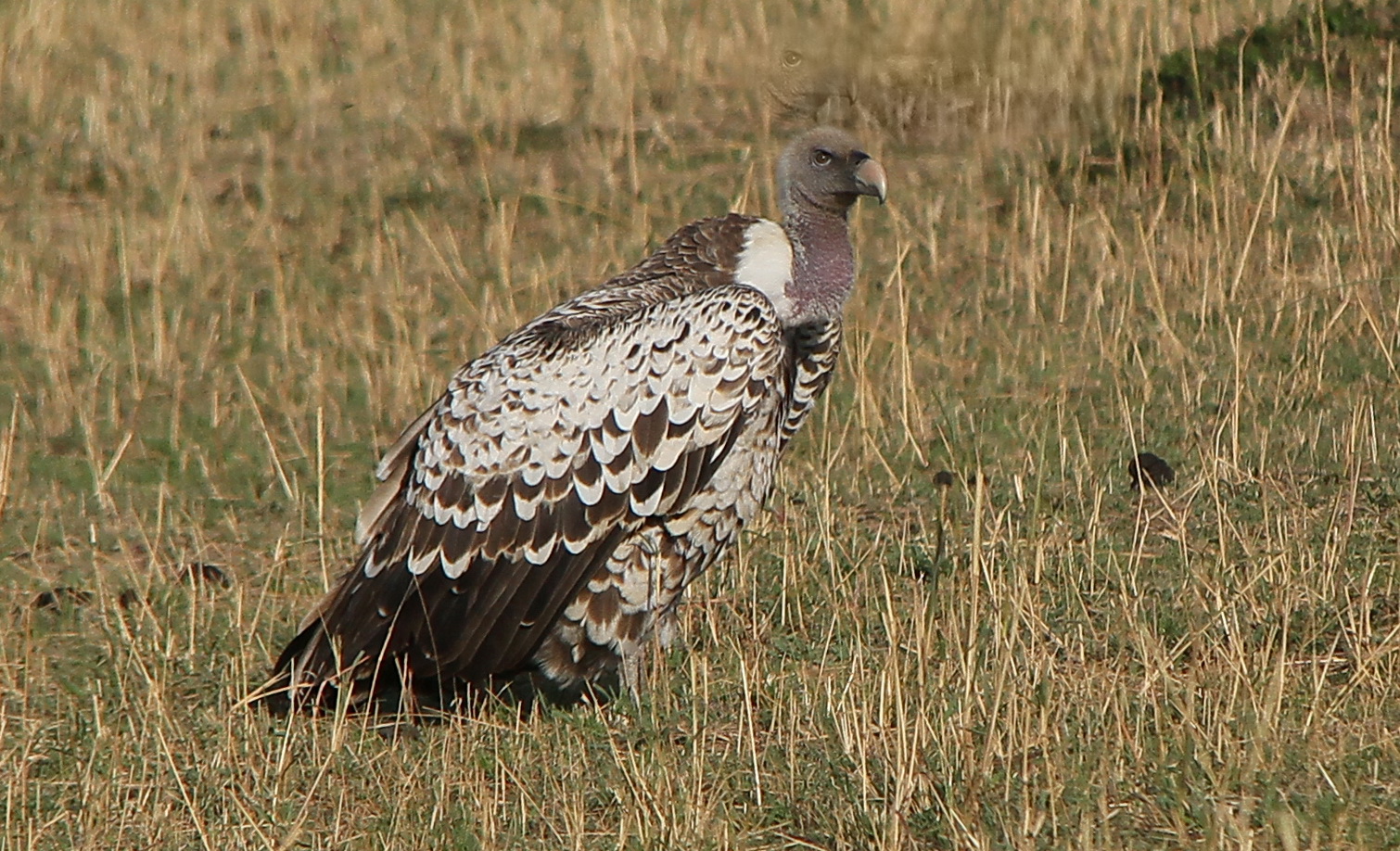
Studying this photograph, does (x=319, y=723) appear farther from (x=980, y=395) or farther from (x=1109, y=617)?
(x=980, y=395)

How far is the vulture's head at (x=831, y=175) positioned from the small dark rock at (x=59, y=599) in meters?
2.65

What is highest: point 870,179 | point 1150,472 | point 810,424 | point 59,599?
point 870,179

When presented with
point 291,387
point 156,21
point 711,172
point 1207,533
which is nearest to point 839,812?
point 1207,533

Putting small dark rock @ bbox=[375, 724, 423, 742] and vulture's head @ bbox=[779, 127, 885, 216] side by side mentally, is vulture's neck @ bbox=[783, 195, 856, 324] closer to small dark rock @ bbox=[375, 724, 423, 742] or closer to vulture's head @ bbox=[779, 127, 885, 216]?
vulture's head @ bbox=[779, 127, 885, 216]

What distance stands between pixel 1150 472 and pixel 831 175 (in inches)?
63.8

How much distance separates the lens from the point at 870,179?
6.14 metres

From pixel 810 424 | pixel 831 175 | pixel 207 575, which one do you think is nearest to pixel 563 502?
pixel 831 175

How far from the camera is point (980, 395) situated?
321 inches

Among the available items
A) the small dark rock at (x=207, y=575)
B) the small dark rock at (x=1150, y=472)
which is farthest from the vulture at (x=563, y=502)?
the small dark rock at (x=1150, y=472)

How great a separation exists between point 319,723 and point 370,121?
20.6 ft

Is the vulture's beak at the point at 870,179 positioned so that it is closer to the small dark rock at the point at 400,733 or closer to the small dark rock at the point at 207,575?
the small dark rock at the point at 400,733

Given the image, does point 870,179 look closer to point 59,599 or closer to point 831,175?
point 831,175

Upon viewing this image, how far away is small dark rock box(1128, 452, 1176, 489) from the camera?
6926 millimetres

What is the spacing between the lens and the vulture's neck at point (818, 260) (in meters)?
5.96
